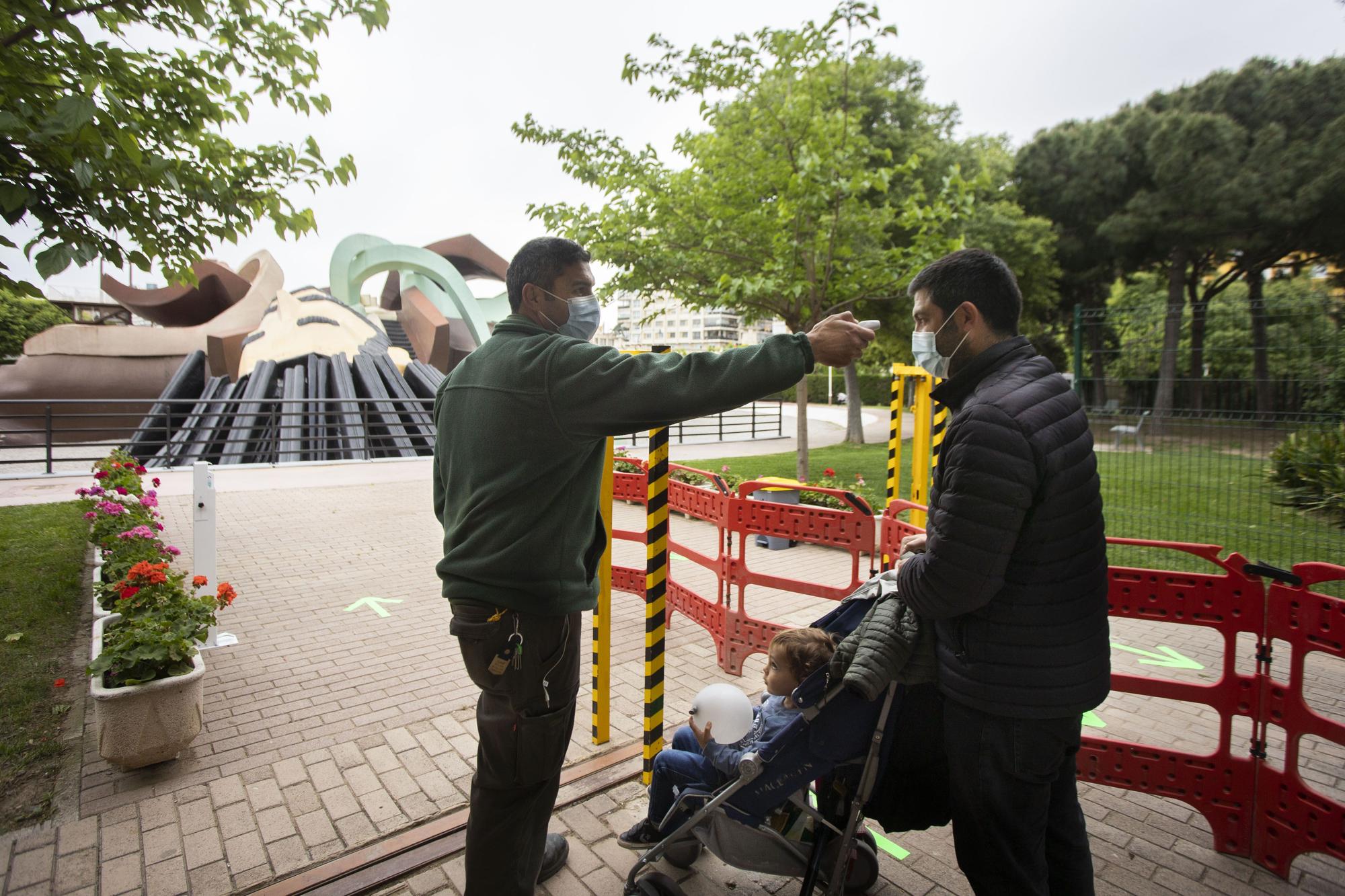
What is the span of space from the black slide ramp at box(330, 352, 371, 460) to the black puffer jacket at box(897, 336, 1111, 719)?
17.5 meters

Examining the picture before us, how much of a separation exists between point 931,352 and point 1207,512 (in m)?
9.24

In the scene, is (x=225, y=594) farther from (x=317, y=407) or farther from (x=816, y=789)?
(x=317, y=407)

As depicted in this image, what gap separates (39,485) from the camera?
43.3 feet

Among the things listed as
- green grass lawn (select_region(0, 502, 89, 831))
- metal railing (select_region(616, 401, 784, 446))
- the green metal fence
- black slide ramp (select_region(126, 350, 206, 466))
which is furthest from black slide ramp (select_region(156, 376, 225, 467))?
the green metal fence

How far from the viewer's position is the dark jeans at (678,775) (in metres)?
2.81

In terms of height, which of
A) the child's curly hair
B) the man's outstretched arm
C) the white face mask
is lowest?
the child's curly hair

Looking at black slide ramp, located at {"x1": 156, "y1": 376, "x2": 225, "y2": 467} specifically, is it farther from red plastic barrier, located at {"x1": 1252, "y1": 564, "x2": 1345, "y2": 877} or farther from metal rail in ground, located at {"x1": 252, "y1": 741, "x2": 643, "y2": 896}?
red plastic barrier, located at {"x1": 1252, "y1": 564, "x2": 1345, "y2": 877}

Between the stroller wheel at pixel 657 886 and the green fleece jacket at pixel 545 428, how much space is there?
1219 mm

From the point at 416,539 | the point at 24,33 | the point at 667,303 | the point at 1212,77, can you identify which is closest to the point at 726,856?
the point at 24,33

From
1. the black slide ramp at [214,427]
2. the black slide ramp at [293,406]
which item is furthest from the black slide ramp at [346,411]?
the black slide ramp at [214,427]

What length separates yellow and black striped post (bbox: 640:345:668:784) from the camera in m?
3.57

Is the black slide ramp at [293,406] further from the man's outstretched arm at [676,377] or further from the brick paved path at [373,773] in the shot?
the man's outstretched arm at [676,377]

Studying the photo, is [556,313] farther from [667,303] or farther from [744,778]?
[667,303]

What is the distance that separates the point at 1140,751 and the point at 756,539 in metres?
6.41
